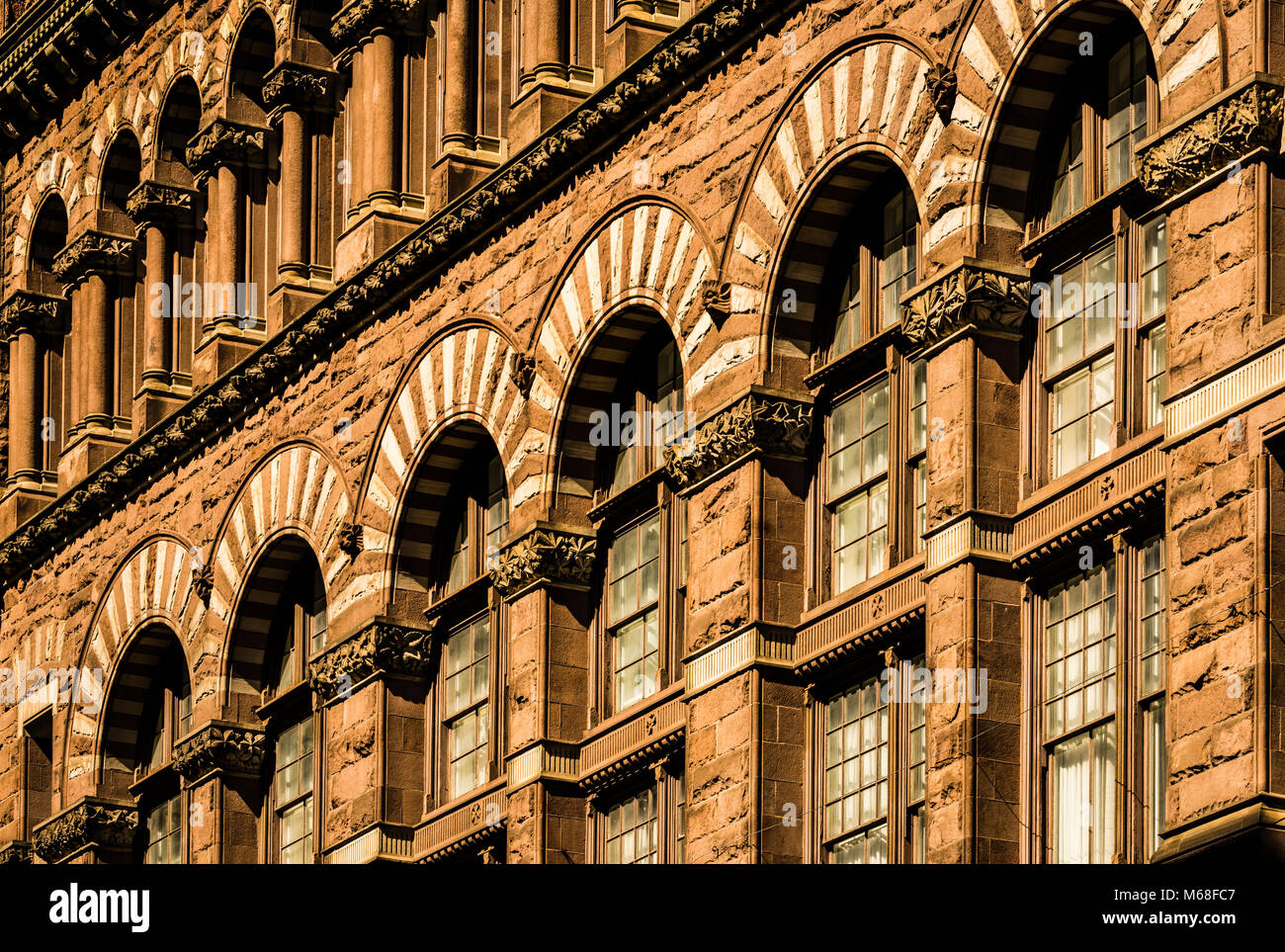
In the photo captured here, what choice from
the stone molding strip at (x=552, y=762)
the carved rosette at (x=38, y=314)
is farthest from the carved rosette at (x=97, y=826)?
the stone molding strip at (x=552, y=762)

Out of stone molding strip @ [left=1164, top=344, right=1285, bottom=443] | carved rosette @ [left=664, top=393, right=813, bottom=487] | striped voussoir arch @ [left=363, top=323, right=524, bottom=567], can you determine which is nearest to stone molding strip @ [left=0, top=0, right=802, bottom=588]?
striped voussoir arch @ [left=363, top=323, right=524, bottom=567]

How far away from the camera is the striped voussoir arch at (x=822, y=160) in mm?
31312

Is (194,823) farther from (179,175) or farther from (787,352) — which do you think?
(787,352)

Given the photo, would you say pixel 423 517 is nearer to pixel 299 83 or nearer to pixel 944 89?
pixel 299 83

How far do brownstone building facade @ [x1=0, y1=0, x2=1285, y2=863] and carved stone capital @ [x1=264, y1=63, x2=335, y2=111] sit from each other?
11 cm

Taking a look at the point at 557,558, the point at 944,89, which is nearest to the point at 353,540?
the point at 557,558

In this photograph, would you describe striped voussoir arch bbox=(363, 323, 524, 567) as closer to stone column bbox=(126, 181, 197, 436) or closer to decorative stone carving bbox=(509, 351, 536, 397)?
decorative stone carving bbox=(509, 351, 536, 397)

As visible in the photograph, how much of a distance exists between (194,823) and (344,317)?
612 cm

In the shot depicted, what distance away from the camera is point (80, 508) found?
4559 centimetres

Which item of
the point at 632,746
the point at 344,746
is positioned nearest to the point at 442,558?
the point at 344,746

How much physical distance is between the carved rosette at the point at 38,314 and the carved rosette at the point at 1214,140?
24.1 m

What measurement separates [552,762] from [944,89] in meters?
8.02

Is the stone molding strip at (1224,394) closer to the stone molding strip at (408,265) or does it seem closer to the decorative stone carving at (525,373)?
the stone molding strip at (408,265)

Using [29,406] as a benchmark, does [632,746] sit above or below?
below
